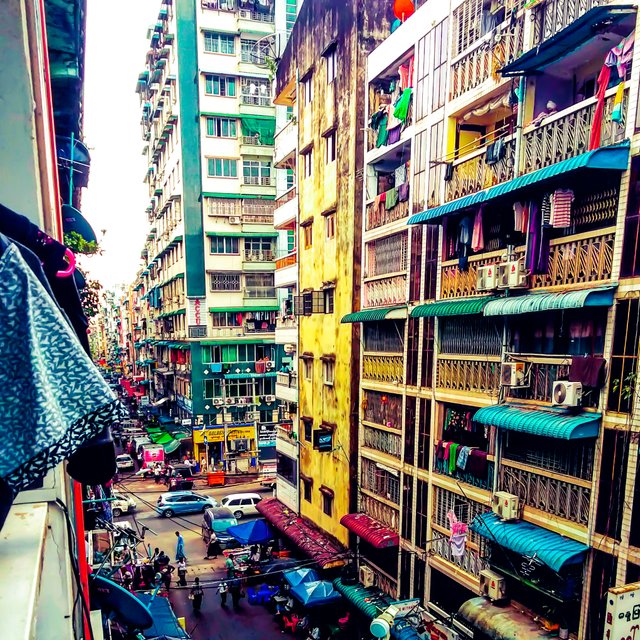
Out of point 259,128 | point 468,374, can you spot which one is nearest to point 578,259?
point 468,374

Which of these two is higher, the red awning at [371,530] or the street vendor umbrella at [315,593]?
the red awning at [371,530]

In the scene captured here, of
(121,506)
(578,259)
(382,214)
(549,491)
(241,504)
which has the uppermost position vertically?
(382,214)

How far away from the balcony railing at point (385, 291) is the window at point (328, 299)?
2.76 m

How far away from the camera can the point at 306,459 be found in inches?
896

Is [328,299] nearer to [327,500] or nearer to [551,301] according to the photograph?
[327,500]

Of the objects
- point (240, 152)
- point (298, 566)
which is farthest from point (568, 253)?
point (240, 152)

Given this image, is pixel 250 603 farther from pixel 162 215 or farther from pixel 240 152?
pixel 162 215

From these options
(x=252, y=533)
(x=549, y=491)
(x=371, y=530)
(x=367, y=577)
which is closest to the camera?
(x=549, y=491)

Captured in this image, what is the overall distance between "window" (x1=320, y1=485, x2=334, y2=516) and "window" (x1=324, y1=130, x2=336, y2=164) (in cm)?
1317

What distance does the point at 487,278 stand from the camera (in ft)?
38.1

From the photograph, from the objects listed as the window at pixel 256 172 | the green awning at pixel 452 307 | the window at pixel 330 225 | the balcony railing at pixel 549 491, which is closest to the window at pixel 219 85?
the window at pixel 256 172

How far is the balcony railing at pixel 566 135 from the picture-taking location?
9.20 m

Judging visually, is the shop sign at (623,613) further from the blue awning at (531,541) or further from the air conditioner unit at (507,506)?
the air conditioner unit at (507,506)

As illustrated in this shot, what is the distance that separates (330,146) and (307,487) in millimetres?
14684
